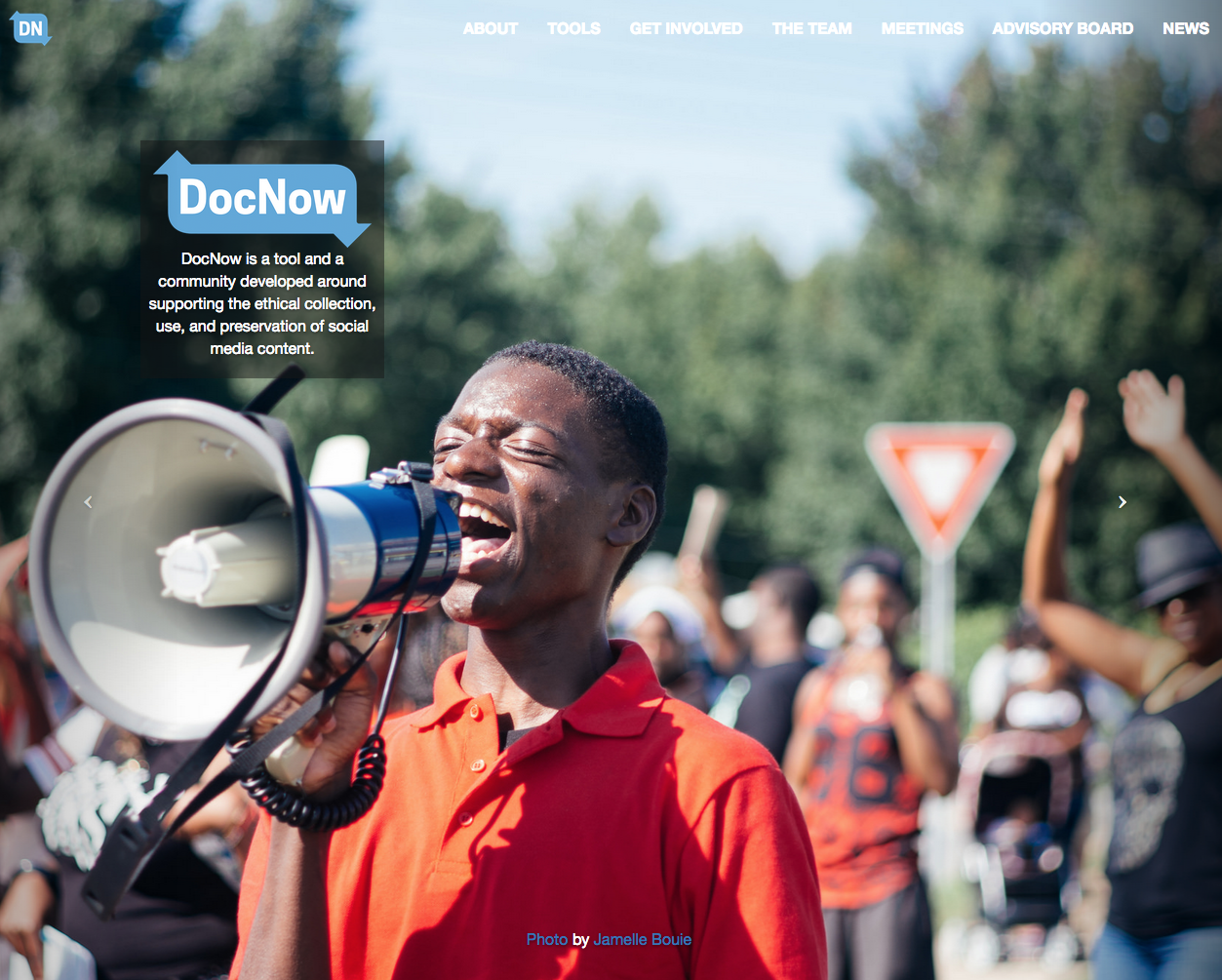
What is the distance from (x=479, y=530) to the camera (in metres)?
1.57

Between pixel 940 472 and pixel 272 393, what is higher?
pixel 272 393

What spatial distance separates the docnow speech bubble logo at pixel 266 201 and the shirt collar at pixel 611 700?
232cm

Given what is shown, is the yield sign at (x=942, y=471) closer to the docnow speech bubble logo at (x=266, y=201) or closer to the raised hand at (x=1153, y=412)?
the raised hand at (x=1153, y=412)

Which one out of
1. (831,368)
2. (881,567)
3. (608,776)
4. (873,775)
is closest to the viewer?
(608,776)

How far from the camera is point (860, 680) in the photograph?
4.34m

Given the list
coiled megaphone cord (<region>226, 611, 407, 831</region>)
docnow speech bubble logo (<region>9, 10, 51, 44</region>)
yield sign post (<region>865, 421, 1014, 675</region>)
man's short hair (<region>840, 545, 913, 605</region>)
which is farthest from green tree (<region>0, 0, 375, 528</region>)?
coiled megaphone cord (<region>226, 611, 407, 831</region>)

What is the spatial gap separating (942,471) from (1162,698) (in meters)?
2.74

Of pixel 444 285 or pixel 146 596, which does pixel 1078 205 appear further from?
pixel 146 596

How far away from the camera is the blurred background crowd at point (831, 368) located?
16.0 ft

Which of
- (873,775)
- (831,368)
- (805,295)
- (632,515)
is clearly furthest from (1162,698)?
(805,295)

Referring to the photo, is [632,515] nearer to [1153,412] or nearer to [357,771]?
[357,771]

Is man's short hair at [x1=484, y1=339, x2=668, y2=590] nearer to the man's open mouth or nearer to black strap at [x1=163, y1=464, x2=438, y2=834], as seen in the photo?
the man's open mouth

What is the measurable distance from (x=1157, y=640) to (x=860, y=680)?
1.08 metres

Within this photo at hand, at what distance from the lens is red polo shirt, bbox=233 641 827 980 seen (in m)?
1.38
